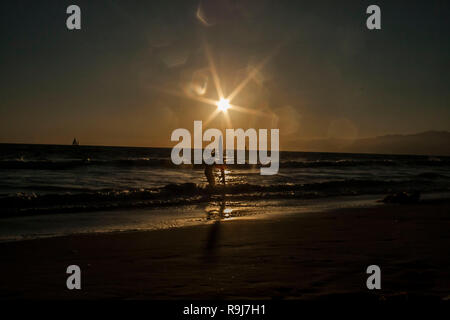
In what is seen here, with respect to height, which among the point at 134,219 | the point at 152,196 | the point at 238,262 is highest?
the point at 152,196

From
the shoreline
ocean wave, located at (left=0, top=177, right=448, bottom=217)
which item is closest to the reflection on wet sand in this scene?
the shoreline

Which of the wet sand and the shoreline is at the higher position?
the shoreline

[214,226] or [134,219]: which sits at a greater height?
[134,219]

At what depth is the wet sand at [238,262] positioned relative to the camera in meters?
4.49

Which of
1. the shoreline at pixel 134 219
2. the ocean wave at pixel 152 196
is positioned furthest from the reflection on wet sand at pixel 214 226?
the ocean wave at pixel 152 196

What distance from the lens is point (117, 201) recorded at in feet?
48.6

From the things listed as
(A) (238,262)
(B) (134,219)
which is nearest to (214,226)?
(B) (134,219)

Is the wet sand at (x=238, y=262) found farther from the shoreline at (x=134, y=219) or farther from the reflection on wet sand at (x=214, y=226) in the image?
the shoreline at (x=134, y=219)

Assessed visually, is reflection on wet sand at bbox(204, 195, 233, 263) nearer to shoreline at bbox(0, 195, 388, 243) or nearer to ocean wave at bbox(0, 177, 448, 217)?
shoreline at bbox(0, 195, 388, 243)

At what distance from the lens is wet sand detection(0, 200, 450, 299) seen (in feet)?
14.7

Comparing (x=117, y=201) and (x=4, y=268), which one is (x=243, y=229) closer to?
(x=4, y=268)

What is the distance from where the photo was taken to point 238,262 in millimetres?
5781

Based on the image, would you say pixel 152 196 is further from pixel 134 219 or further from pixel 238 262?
pixel 238 262
